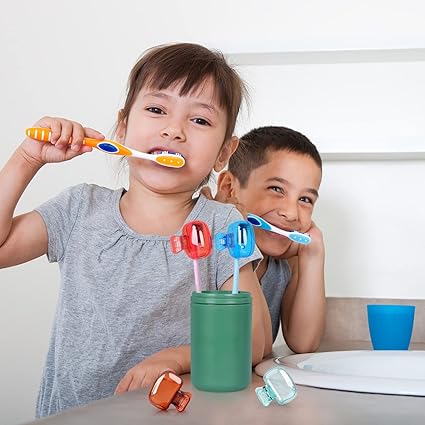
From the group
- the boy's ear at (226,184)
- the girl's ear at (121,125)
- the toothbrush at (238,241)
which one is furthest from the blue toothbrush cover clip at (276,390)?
the boy's ear at (226,184)

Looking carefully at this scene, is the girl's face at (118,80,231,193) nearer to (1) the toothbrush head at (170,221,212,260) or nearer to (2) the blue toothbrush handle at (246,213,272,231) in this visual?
(2) the blue toothbrush handle at (246,213,272,231)

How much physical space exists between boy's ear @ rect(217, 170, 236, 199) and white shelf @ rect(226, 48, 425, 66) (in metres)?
0.36

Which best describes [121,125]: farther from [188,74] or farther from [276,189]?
[276,189]

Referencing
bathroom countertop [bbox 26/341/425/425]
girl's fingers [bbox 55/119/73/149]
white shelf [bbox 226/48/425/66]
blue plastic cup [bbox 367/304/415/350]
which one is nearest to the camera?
bathroom countertop [bbox 26/341/425/425]

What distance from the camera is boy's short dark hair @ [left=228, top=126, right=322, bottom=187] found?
168 centimetres

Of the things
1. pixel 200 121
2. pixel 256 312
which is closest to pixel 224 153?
pixel 200 121

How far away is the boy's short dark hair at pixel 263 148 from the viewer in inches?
66.0

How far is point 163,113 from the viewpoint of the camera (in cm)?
128

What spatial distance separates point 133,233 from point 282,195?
470 millimetres

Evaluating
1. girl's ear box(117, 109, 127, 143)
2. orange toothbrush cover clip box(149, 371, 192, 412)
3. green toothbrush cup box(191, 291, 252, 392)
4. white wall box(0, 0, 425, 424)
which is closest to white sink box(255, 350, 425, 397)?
green toothbrush cup box(191, 291, 252, 392)

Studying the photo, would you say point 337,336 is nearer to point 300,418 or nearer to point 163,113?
point 163,113

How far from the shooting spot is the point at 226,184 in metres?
1.69


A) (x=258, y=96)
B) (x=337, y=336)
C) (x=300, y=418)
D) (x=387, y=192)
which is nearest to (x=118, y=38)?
(x=258, y=96)

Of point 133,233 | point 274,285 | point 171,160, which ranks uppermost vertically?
point 171,160
